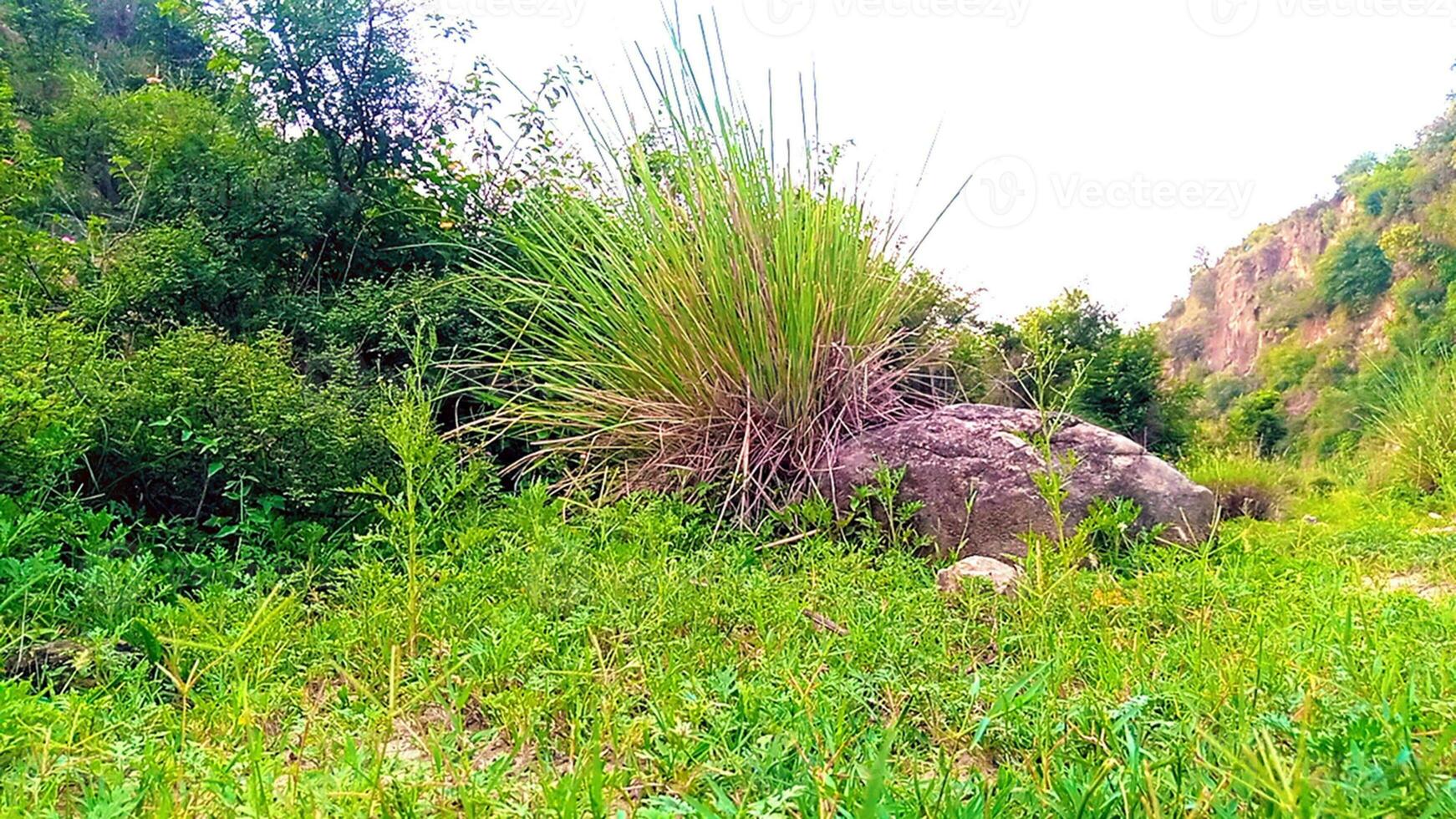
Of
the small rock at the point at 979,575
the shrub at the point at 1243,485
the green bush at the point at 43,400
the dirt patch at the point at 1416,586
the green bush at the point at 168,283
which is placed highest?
the green bush at the point at 168,283

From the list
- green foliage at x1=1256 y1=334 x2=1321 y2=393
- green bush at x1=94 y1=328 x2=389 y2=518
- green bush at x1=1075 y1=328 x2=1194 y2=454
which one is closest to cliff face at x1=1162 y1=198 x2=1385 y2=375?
green foliage at x1=1256 y1=334 x2=1321 y2=393

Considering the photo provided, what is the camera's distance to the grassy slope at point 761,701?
57cm

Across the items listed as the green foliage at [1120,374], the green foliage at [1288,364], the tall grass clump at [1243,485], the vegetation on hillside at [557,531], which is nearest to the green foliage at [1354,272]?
the green foliage at [1288,364]

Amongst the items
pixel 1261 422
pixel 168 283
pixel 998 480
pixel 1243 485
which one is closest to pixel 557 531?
pixel 998 480

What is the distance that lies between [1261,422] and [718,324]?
10335 mm

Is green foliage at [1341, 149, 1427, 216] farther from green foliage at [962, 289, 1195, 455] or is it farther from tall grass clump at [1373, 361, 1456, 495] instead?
green foliage at [962, 289, 1195, 455]

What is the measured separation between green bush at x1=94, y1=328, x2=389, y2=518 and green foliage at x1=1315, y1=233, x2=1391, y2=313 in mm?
21447

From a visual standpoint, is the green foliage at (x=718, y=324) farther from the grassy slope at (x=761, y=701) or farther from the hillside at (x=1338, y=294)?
the hillside at (x=1338, y=294)

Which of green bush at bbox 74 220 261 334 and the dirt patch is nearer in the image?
the dirt patch

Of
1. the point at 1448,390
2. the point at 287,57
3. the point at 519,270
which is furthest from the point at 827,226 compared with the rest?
the point at 1448,390

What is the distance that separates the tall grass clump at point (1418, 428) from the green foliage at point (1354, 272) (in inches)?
587

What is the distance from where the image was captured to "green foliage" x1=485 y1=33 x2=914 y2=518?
2152 mm

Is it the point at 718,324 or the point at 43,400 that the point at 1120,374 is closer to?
the point at 718,324

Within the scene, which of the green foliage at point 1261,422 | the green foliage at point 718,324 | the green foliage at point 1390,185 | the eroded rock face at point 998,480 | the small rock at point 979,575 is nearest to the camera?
the small rock at point 979,575
